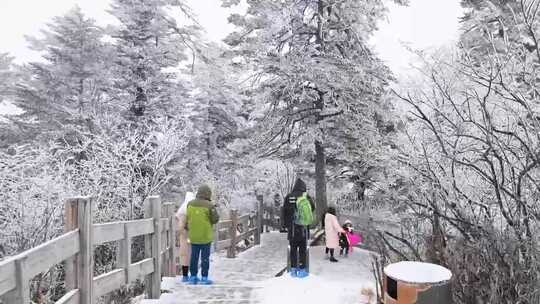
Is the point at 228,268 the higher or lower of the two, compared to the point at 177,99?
lower

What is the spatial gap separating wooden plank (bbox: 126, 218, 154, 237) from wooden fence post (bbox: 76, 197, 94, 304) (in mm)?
1138

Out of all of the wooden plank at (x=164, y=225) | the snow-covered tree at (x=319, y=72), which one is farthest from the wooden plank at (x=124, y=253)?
the snow-covered tree at (x=319, y=72)

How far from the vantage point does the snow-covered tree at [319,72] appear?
613 inches

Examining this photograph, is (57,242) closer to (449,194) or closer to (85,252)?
(85,252)

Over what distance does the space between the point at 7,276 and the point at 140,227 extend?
3.36 metres

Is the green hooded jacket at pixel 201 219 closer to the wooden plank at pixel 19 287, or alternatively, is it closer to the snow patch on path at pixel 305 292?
the snow patch on path at pixel 305 292

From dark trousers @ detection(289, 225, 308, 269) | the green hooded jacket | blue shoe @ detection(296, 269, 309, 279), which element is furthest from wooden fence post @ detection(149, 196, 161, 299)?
blue shoe @ detection(296, 269, 309, 279)

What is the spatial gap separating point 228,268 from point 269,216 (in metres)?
13.2

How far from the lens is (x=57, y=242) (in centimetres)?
342

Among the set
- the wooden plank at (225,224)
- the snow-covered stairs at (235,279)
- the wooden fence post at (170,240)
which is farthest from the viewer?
the wooden plank at (225,224)

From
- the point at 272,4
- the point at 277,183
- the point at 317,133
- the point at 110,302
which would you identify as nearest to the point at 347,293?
the point at 110,302

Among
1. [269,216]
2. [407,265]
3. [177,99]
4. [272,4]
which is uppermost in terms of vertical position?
[272,4]

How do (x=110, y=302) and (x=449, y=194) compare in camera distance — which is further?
(x=110, y=302)

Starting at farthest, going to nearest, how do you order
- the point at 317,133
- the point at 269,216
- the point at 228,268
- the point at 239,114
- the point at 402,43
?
1. the point at 239,114
2. the point at 269,216
3. the point at 317,133
4. the point at 228,268
5. the point at 402,43
